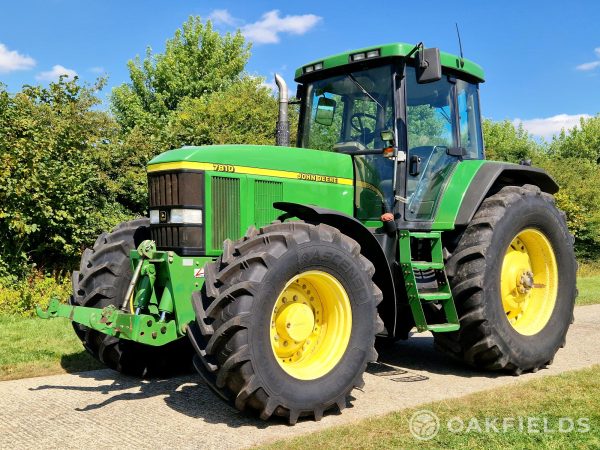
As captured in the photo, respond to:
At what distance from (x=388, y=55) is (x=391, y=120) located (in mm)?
590

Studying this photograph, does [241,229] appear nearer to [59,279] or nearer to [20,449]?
[20,449]

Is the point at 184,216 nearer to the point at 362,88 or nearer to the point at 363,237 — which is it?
the point at 363,237

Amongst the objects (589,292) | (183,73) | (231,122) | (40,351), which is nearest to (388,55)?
(40,351)

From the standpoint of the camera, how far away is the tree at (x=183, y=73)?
30.2m

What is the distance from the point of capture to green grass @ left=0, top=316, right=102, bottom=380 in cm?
600

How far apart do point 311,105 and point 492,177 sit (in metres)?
1.94

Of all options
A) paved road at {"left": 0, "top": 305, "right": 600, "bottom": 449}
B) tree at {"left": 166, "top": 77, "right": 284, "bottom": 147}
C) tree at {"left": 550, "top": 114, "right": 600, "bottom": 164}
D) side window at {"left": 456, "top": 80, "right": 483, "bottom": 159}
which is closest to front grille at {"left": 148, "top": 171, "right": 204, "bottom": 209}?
paved road at {"left": 0, "top": 305, "right": 600, "bottom": 449}

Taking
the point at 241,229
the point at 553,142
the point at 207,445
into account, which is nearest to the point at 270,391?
the point at 207,445

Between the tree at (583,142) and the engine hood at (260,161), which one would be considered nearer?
the engine hood at (260,161)

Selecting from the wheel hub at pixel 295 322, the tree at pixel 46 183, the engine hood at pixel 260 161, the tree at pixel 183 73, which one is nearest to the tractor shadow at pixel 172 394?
the wheel hub at pixel 295 322

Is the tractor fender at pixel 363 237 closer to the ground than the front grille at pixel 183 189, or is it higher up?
closer to the ground

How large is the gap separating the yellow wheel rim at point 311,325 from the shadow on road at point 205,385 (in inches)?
17.6

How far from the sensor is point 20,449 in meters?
3.85

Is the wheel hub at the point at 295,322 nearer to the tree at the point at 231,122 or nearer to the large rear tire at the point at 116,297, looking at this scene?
the large rear tire at the point at 116,297
